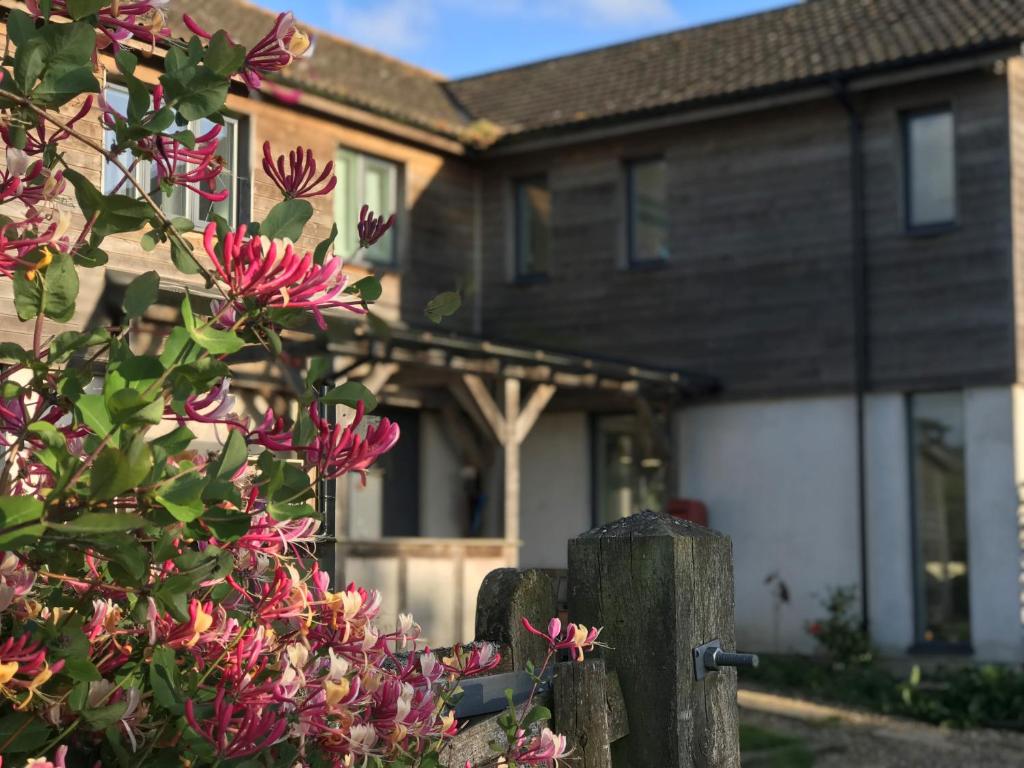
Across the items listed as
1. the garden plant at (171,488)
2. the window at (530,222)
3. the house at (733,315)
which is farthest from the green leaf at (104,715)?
the window at (530,222)

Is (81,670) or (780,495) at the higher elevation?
(780,495)

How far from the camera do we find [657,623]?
2771 millimetres

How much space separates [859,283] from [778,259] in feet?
3.16

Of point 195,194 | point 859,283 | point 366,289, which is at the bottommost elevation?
point 366,289

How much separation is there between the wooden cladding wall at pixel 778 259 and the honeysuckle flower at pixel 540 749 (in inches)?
485

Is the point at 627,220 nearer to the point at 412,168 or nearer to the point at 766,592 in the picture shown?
the point at 412,168

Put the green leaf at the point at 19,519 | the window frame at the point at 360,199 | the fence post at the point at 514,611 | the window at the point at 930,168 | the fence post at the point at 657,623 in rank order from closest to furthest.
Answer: the green leaf at the point at 19,519
the fence post at the point at 657,623
the fence post at the point at 514,611
the window at the point at 930,168
the window frame at the point at 360,199

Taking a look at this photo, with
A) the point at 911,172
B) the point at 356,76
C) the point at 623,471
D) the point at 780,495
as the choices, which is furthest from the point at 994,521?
the point at 356,76

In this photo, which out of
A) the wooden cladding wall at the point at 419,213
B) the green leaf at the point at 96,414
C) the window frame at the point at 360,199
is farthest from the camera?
the window frame at the point at 360,199

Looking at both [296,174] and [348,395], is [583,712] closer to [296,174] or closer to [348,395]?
[348,395]

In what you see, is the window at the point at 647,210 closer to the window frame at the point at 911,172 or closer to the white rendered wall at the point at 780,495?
the white rendered wall at the point at 780,495

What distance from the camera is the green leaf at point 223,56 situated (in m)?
1.90

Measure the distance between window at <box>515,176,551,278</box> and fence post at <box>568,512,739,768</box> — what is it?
46.8 ft

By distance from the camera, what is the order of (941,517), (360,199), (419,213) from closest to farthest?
(941,517), (360,199), (419,213)
